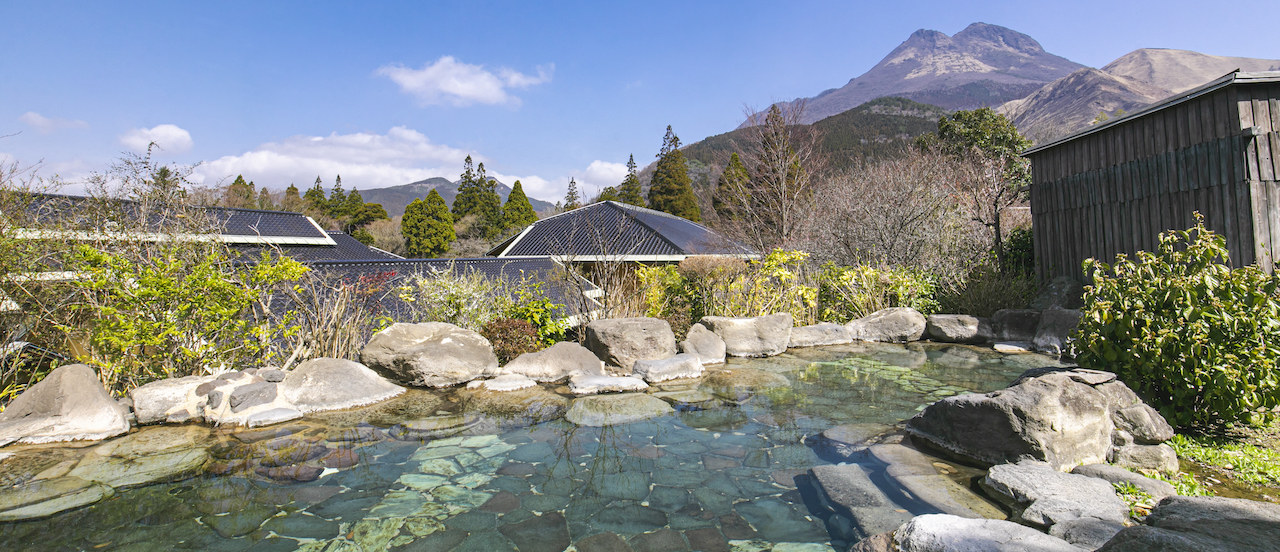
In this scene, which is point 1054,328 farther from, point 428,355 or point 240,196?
point 240,196

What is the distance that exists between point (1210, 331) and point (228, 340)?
7948 millimetres

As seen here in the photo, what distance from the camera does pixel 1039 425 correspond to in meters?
3.56

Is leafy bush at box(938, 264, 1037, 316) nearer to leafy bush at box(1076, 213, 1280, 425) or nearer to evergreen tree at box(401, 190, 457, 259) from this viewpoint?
leafy bush at box(1076, 213, 1280, 425)

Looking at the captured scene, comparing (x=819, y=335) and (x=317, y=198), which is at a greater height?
(x=317, y=198)

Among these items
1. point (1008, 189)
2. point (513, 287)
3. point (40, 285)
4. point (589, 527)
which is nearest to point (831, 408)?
point (589, 527)

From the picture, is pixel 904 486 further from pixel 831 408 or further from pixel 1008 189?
pixel 1008 189

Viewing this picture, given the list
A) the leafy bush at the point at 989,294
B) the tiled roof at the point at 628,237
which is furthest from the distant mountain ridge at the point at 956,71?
the leafy bush at the point at 989,294

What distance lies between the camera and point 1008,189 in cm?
1352

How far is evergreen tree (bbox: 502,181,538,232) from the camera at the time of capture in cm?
3516

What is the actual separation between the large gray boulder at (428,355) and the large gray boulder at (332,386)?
298 millimetres

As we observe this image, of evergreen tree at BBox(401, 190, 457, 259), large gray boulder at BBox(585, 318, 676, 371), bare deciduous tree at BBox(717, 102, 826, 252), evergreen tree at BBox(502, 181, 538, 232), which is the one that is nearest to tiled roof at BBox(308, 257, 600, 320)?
large gray boulder at BBox(585, 318, 676, 371)

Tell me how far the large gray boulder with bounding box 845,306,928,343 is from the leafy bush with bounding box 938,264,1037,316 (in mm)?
849

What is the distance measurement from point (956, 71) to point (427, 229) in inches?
3836

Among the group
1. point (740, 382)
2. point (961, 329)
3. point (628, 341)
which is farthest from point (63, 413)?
point (961, 329)
